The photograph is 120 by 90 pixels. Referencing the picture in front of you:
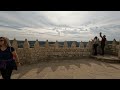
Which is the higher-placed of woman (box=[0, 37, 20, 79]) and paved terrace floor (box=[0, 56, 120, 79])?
woman (box=[0, 37, 20, 79])

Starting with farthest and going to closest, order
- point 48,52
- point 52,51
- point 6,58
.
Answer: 1. point 52,51
2. point 48,52
3. point 6,58

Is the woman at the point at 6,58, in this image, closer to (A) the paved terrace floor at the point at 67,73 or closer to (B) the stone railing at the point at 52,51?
(A) the paved terrace floor at the point at 67,73

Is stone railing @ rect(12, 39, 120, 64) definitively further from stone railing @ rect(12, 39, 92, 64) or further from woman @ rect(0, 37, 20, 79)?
woman @ rect(0, 37, 20, 79)

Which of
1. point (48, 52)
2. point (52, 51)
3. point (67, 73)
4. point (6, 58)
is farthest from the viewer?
point (52, 51)

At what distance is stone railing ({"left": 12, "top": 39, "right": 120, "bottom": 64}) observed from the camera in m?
10.4

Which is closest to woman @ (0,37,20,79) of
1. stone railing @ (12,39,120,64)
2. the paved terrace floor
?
the paved terrace floor

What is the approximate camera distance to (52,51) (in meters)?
12.2

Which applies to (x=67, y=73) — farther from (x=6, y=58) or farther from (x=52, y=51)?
(x=52, y=51)

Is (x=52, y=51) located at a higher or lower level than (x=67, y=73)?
higher

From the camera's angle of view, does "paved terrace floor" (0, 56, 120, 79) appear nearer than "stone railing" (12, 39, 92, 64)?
Yes

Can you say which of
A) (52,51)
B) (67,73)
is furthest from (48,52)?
(67,73)
